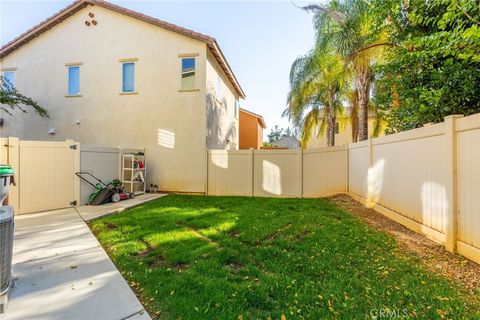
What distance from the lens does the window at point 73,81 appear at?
1152 centimetres

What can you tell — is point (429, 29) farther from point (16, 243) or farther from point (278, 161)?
point (16, 243)

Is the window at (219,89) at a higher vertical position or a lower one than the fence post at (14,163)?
higher

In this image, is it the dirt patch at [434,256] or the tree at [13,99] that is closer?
the dirt patch at [434,256]

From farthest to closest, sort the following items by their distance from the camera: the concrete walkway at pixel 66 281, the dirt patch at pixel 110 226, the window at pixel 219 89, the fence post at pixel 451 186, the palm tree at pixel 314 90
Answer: the window at pixel 219 89
the palm tree at pixel 314 90
the dirt patch at pixel 110 226
the fence post at pixel 451 186
the concrete walkway at pixel 66 281

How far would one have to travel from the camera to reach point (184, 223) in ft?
19.4

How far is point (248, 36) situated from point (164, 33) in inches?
151

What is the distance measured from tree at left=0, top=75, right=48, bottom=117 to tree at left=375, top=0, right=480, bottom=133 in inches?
536

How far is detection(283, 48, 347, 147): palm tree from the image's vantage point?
480 inches

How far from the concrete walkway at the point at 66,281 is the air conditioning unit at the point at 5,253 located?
0.15 metres

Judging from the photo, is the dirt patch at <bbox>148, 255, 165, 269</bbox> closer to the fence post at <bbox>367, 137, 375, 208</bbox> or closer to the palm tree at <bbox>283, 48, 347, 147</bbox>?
the fence post at <bbox>367, 137, 375, 208</bbox>

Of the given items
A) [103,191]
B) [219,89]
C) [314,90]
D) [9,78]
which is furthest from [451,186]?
[9,78]

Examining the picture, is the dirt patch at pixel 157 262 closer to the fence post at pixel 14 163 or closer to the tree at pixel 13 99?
the fence post at pixel 14 163

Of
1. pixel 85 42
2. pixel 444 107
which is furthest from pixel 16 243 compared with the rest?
pixel 85 42

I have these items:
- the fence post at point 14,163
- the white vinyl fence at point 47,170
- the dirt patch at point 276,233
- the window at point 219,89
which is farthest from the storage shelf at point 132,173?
the dirt patch at point 276,233
